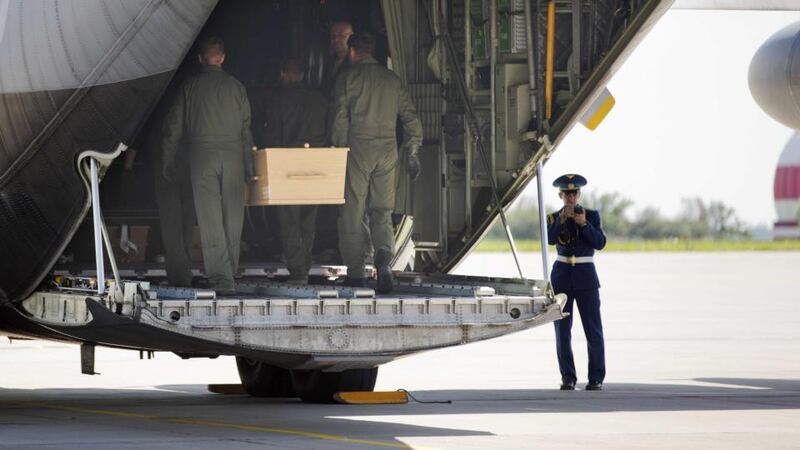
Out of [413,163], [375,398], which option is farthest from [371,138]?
[375,398]

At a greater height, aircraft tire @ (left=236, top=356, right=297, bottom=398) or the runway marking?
aircraft tire @ (left=236, top=356, right=297, bottom=398)

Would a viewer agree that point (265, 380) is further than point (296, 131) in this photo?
No

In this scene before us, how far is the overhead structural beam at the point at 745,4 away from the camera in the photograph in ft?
58.0

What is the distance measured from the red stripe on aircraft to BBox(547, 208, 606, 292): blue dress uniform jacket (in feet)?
297

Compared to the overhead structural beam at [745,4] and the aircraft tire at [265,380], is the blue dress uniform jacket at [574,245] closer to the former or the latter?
the aircraft tire at [265,380]

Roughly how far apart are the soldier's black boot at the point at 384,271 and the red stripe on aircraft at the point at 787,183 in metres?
92.0

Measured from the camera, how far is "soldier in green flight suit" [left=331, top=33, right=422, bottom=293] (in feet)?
44.2

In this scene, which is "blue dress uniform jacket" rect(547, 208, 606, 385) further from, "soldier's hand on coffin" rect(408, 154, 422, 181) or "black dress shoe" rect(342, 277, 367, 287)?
"black dress shoe" rect(342, 277, 367, 287)

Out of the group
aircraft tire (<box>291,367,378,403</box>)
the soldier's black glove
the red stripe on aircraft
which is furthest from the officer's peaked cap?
the red stripe on aircraft

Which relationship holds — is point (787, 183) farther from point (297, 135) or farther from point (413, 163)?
point (413, 163)

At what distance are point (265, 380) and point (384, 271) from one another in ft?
5.07

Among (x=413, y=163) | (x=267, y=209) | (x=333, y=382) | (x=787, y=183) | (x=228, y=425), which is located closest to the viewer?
(x=228, y=425)

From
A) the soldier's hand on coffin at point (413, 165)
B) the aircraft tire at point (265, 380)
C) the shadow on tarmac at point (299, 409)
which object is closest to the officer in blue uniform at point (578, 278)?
the shadow on tarmac at point (299, 409)

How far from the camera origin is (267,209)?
15.2m
